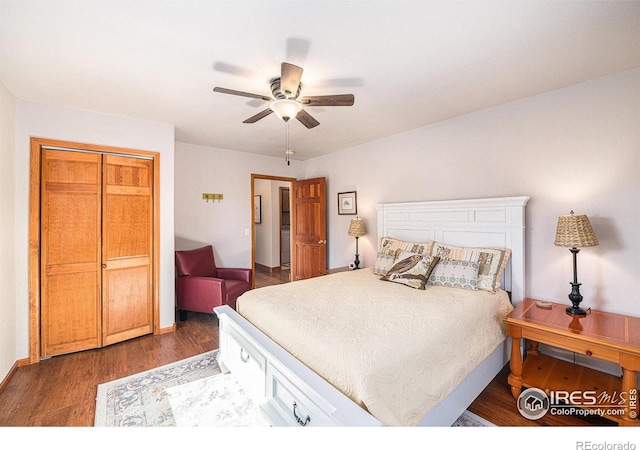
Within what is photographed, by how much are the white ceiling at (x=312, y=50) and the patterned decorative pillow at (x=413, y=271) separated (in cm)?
153

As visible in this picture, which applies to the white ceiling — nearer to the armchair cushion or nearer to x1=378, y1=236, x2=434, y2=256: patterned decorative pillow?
x1=378, y1=236, x2=434, y2=256: patterned decorative pillow

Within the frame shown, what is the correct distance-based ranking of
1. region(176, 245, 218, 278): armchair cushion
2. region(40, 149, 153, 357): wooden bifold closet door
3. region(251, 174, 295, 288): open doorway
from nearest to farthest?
region(40, 149, 153, 357): wooden bifold closet door
region(176, 245, 218, 278): armchair cushion
region(251, 174, 295, 288): open doorway

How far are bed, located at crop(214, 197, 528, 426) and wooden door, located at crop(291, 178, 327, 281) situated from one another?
1.67m

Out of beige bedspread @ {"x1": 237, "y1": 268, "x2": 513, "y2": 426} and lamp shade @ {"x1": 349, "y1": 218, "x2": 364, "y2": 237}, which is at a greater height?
lamp shade @ {"x1": 349, "y1": 218, "x2": 364, "y2": 237}

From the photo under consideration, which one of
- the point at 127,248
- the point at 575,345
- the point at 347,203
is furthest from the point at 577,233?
the point at 127,248

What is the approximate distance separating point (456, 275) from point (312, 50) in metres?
Answer: 2.19

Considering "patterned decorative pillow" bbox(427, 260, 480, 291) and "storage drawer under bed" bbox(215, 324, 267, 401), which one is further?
"patterned decorative pillow" bbox(427, 260, 480, 291)

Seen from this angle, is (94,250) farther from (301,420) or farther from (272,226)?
(272,226)

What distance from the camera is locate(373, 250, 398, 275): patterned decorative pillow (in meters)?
3.08

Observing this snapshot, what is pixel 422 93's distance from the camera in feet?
8.27

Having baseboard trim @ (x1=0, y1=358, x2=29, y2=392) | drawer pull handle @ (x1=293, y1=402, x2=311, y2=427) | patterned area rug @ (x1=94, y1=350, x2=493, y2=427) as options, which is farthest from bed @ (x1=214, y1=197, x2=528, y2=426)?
baseboard trim @ (x1=0, y1=358, x2=29, y2=392)

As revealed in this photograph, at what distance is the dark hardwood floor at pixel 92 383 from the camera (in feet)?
6.29

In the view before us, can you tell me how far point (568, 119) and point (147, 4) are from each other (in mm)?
3194
